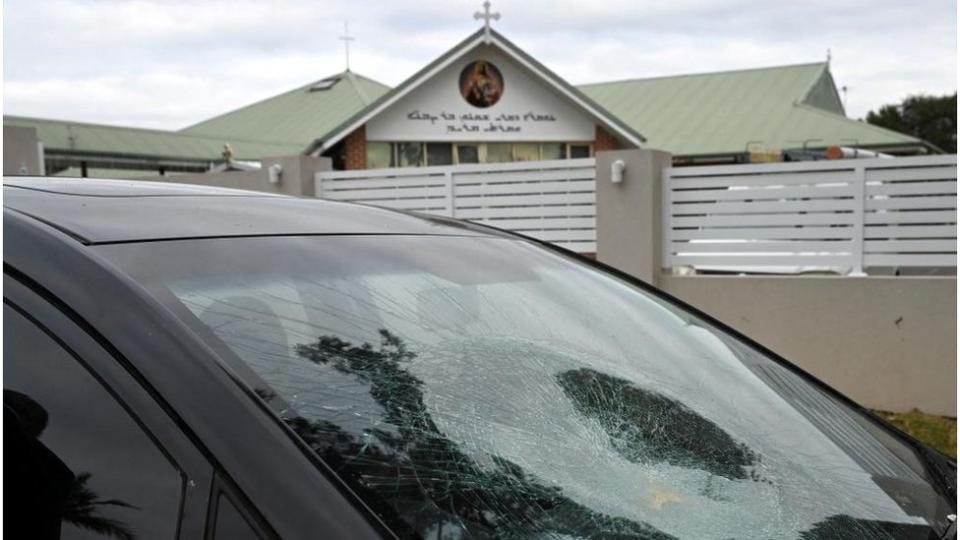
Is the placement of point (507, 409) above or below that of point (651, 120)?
below

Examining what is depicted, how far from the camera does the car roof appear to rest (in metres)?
1.49

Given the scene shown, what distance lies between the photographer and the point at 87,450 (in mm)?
1231

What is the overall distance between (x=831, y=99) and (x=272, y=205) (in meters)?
30.9

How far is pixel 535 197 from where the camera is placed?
306 inches

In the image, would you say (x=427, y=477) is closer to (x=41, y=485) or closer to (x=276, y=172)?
(x=41, y=485)

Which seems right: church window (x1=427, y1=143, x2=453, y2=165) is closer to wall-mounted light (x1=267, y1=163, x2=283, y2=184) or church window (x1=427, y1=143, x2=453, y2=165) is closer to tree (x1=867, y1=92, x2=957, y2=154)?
wall-mounted light (x1=267, y1=163, x2=283, y2=184)

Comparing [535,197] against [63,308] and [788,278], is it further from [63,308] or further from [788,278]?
[63,308]

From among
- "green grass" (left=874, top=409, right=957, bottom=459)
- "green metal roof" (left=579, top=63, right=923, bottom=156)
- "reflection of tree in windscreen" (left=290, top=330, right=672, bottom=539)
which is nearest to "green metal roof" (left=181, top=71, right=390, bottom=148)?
"green metal roof" (left=579, top=63, right=923, bottom=156)

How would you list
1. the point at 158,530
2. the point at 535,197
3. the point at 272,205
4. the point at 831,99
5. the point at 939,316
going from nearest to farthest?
the point at 158,530 < the point at 272,205 < the point at 939,316 < the point at 535,197 < the point at 831,99

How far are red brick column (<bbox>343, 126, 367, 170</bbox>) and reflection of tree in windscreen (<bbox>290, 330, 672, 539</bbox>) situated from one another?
2120cm

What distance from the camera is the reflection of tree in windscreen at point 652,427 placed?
148 centimetres

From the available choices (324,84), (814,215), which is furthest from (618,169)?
(324,84)

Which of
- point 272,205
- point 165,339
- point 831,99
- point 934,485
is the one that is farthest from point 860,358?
point 831,99

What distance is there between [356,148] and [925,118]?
38.8 metres
